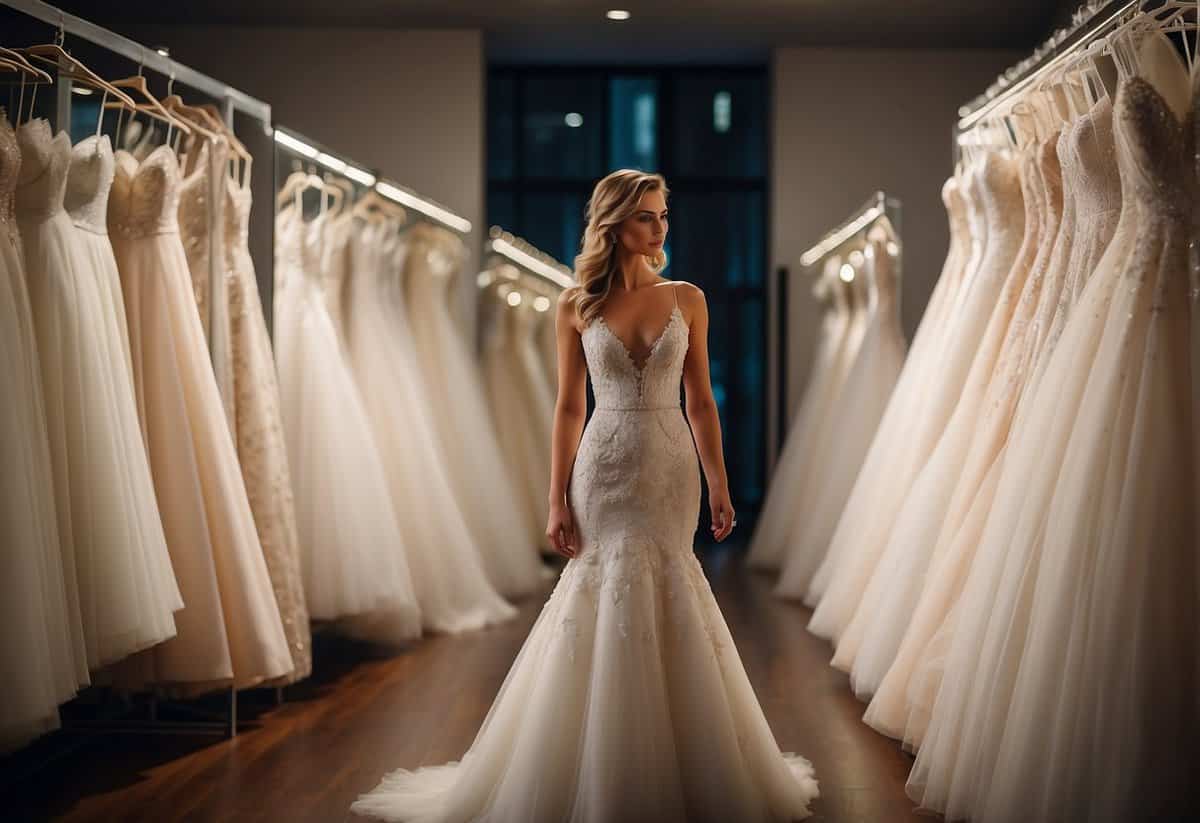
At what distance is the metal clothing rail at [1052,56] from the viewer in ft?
11.0

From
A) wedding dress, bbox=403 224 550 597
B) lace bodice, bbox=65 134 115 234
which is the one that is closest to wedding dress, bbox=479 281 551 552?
wedding dress, bbox=403 224 550 597

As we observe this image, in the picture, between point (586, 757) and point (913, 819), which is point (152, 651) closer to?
point (586, 757)

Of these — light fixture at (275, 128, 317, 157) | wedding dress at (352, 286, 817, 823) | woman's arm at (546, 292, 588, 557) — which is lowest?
wedding dress at (352, 286, 817, 823)

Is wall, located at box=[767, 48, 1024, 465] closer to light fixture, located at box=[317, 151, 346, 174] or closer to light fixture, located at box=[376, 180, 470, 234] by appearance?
light fixture, located at box=[376, 180, 470, 234]

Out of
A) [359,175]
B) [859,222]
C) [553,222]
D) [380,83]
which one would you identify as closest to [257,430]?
[359,175]

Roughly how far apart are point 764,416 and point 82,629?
698 cm

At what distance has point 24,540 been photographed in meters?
2.74

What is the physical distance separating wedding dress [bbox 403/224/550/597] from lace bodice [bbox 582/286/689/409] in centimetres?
343

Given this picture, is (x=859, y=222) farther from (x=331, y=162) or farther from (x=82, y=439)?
(x=82, y=439)

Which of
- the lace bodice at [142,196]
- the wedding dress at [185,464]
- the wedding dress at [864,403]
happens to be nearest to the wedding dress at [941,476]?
the wedding dress at [185,464]

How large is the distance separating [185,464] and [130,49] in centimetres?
125

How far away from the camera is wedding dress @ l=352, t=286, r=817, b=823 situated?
107 inches

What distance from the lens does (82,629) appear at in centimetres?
299

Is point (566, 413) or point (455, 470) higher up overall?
point (566, 413)
